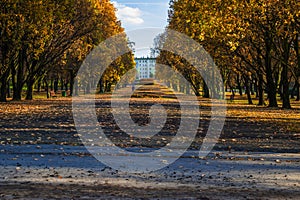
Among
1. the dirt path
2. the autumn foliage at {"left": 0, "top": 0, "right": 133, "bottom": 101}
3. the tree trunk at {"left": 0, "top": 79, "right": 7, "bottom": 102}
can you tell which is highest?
the autumn foliage at {"left": 0, "top": 0, "right": 133, "bottom": 101}

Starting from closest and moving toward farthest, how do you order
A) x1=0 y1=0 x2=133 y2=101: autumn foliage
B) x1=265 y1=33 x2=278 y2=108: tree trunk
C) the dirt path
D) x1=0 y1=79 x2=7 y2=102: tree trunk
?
the dirt path, x1=0 y1=0 x2=133 y2=101: autumn foliage, x1=265 y1=33 x2=278 y2=108: tree trunk, x1=0 y1=79 x2=7 y2=102: tree trunk

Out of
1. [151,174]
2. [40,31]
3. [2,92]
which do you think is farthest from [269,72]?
[151,174]

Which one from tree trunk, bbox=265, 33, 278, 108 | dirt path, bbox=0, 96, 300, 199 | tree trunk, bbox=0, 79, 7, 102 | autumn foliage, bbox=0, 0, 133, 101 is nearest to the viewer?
dirt path, bbox=0, 96, 300, 199

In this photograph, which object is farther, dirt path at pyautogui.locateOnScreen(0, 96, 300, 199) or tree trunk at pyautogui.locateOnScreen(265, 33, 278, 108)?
tree trunk at pyautogui.locateOnScreen(265, 33, 278, 108)

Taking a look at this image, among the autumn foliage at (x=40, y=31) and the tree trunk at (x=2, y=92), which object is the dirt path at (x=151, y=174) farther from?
the tree trunk at (x=2, y=92)

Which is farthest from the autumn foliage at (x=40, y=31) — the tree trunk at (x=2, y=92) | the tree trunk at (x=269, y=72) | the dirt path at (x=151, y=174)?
the dirt path at (x=151, y=174)

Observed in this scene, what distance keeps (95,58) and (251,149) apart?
2272 inches

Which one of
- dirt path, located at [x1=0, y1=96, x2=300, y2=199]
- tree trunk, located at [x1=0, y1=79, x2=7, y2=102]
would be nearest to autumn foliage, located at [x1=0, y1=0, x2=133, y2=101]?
tree trunk, located at [x1=0, y1=79, x2=7, y2=102]

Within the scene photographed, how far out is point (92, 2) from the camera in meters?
49.9

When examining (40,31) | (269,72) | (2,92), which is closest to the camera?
(269,72)

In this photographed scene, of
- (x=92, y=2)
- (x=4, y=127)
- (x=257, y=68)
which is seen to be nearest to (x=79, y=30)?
(x=92, y=2)

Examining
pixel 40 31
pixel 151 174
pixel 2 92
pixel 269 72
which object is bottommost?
pixel 151 174

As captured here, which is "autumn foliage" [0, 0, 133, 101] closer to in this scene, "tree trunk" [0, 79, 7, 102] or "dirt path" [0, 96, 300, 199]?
"tree trunk" [0, 79, 7, 102]

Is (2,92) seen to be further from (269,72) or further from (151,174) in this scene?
(151,174)
